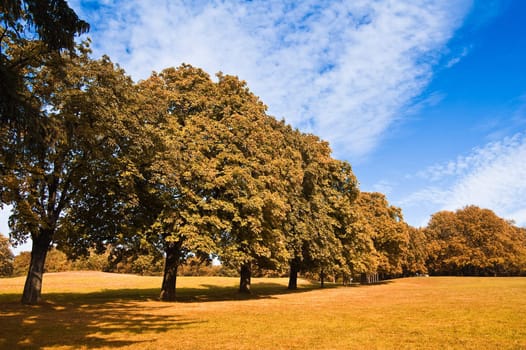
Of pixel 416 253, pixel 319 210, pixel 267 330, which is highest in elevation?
pixel 319 210

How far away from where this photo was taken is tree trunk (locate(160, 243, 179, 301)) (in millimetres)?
25844

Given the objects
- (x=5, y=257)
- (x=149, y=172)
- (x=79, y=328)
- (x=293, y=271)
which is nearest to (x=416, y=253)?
(x=293, y=271)

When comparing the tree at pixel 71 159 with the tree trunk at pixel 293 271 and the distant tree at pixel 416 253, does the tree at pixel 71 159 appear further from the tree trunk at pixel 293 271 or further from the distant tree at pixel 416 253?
the distant tree at pixel 416 253

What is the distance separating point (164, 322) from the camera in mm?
14523

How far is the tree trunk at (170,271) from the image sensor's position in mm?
A: 25844

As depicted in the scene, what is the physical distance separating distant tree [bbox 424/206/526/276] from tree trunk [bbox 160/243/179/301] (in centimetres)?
7684

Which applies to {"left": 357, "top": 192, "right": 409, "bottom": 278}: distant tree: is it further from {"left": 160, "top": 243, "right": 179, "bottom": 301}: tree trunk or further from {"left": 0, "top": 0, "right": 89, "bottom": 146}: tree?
{"left": 0, "top": 0, "right": 89, "bottom": 146}: tree

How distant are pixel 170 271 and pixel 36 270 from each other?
8.63 meters

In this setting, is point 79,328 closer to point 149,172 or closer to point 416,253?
point 149,172

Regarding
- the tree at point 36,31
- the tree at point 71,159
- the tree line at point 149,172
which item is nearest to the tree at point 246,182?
the tree line at point 149,172

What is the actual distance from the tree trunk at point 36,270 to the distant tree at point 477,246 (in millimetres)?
85374

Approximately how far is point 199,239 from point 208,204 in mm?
2894

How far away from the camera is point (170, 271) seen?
2611 cm

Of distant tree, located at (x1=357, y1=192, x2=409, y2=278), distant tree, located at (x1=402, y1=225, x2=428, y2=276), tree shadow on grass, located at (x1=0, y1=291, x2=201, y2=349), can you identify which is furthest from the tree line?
distant tree, located at (x1=402, y1=225, x2=428, y2=276)
